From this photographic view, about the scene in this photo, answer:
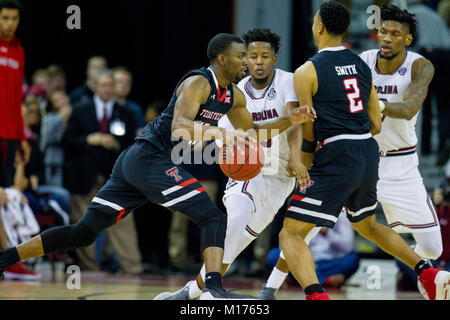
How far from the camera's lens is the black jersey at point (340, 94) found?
543cm

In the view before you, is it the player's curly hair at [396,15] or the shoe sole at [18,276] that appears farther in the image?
the shoe sole at [18,276]

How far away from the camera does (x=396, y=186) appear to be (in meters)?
6.34

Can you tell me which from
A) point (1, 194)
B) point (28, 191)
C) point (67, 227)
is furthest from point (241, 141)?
point (28, 191)

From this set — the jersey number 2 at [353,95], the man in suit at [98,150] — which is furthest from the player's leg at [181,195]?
the man in suit at [98,150]

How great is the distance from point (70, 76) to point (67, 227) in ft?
25.6

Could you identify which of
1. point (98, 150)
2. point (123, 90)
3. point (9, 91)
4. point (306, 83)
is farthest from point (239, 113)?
point (123, 90)

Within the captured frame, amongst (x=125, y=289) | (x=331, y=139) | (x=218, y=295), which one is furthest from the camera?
(x=125, y=289)

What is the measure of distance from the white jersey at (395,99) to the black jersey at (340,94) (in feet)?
2.90

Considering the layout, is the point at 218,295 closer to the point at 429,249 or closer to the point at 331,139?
the point at 331,139

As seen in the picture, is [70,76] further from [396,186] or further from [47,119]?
[396,186]

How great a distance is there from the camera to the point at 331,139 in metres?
5.49

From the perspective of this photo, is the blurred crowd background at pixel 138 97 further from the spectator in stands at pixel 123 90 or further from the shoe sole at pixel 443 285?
the shoe sole at pixel 443 285

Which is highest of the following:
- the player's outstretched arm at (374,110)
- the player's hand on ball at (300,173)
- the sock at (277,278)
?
the player's outstretched arm at (374,110)

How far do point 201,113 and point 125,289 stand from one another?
8.65ft
